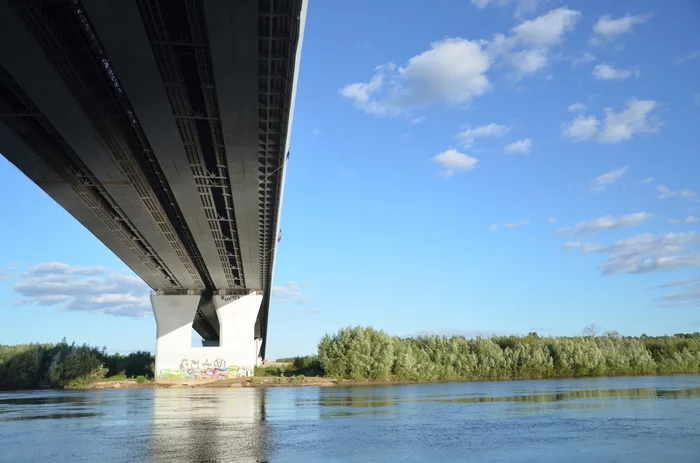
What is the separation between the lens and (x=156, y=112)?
1085 inches

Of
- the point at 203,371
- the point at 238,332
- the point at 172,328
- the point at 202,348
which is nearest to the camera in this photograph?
the point at 203,371

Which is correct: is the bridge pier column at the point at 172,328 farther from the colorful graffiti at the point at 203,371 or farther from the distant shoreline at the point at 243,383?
the distant shoreline at the point at 243,383

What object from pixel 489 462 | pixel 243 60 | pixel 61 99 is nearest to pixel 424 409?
pixel 489 462

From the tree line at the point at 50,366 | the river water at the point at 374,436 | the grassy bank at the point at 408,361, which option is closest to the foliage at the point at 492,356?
the grassy bank at the point at 408,361

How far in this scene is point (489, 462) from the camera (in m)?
11.2

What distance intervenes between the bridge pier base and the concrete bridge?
60.5ft

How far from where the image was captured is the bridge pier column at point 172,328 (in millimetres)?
69625

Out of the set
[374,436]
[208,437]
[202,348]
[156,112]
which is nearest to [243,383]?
[202,348]

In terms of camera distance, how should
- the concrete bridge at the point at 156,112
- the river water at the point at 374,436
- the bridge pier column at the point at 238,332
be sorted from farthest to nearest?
the bridge pier column at the point at 238,332, the concrete bridge at the point at 156,112, the river water at the point at 374,436

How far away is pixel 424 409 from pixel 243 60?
1609cm

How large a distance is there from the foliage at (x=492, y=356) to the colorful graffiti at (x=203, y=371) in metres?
11.0

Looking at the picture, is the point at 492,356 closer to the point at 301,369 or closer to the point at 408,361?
the point at 408,361

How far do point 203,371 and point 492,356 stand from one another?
3540 centimetres

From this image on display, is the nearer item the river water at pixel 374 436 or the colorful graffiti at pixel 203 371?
the river water at pixel 374 436
